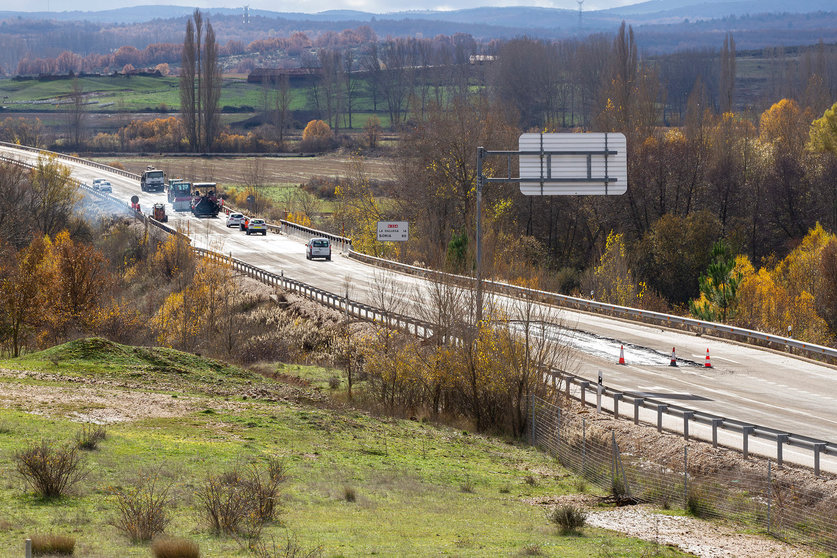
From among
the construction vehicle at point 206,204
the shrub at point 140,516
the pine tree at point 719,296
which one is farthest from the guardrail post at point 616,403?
the construction vehicle at point 206,204

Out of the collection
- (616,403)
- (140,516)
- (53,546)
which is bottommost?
(616,403)

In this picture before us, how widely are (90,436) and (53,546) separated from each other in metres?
8.03

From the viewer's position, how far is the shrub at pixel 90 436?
19.8 m

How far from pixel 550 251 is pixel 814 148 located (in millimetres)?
26722

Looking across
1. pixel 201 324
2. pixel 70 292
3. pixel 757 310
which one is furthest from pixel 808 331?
pixel 70 292

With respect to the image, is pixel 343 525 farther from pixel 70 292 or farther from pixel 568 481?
pixel 70 292

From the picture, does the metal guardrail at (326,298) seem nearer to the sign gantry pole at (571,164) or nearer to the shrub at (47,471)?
the sign gantry pole at (571,164)

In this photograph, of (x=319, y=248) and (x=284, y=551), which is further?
(x=319, y=248)

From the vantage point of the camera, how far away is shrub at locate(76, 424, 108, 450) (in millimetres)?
19750

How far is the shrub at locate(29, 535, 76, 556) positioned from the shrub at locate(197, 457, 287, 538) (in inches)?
94.7

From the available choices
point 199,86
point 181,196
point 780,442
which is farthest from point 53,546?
point 199,86

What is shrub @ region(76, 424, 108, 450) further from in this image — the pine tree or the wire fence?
the pine tree

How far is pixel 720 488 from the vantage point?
22.0 m

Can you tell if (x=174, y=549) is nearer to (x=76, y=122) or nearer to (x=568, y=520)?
(x=568, y=520)
